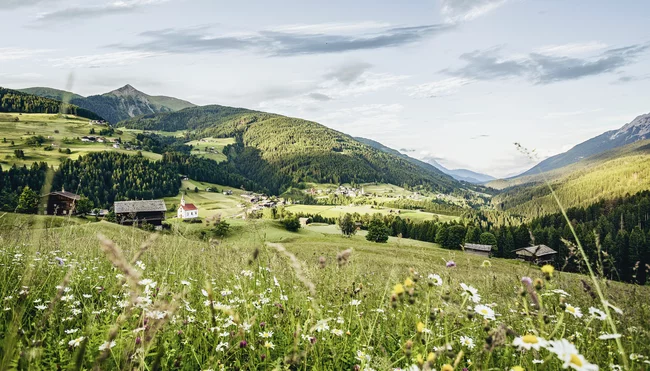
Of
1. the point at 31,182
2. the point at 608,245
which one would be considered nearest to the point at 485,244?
the point at 608,245

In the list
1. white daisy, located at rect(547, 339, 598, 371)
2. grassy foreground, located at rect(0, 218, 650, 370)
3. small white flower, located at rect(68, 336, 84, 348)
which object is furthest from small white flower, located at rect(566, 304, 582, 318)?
small white flower, located at rect(68, 336, 84, 348)

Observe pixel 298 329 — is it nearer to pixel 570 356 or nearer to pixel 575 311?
pixel 570 356

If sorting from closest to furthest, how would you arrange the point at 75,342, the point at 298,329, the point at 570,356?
the point at 570,356, the point at 298,329, the point at 75,342

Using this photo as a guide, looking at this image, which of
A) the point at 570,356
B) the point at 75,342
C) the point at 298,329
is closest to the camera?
the point at 570,356

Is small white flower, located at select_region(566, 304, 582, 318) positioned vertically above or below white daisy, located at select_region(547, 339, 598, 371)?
below

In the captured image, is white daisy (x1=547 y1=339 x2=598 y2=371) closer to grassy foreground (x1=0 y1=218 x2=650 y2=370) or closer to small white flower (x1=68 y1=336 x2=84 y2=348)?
grassy foreground (x1=0 y1=218 x2=650 y2=370)

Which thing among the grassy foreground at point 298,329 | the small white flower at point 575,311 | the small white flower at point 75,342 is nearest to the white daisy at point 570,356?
the grassy foreground at point 298,329

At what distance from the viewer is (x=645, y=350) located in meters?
4.21

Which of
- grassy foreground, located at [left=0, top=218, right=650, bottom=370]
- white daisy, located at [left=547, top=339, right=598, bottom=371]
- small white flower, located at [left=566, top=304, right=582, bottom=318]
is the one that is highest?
white daisy, located at [left=547, top=339, right=598, bottom=371]

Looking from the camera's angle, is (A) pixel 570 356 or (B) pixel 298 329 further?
(B) pixel 298 329

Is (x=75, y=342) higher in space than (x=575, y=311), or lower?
lower

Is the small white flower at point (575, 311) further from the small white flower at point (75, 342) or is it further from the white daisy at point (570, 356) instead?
the small white flower at point (75, 342)

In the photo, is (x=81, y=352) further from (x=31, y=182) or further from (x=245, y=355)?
(x=31, y=182)

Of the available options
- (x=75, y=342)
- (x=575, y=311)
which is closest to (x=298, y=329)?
(x=75, y=342)
